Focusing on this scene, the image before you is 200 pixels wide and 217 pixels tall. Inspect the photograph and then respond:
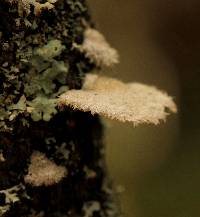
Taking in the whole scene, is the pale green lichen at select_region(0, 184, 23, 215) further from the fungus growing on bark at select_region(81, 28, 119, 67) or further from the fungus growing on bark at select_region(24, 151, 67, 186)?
the fungus growing on bark at select_region(81, 28, 119, 67)

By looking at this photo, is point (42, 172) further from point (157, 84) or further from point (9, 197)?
point (157, 84)

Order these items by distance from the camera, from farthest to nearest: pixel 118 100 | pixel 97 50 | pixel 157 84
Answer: pixel 157 84 → pixel 97 50 → pixel 118 100

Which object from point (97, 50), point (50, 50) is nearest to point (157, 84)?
point (97, 50)

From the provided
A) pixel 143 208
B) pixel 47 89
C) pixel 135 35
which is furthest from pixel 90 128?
pixel 135 35

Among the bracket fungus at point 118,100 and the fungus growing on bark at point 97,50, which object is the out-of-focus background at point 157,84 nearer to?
the fungus growing on bark at point 97,50

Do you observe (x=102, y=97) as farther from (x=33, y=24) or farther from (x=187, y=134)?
(x=187, y=134)

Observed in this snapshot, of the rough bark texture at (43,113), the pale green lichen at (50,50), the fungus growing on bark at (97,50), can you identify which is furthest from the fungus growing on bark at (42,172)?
the fungus growing on bark at (97,50)

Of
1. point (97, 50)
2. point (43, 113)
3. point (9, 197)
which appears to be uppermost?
point (97, 50)

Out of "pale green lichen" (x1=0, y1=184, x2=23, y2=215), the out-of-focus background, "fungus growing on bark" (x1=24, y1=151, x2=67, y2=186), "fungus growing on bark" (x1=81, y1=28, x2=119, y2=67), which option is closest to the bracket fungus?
"fungus growing on bark" (x1=81, y1=28, x2=119, y2=67)
